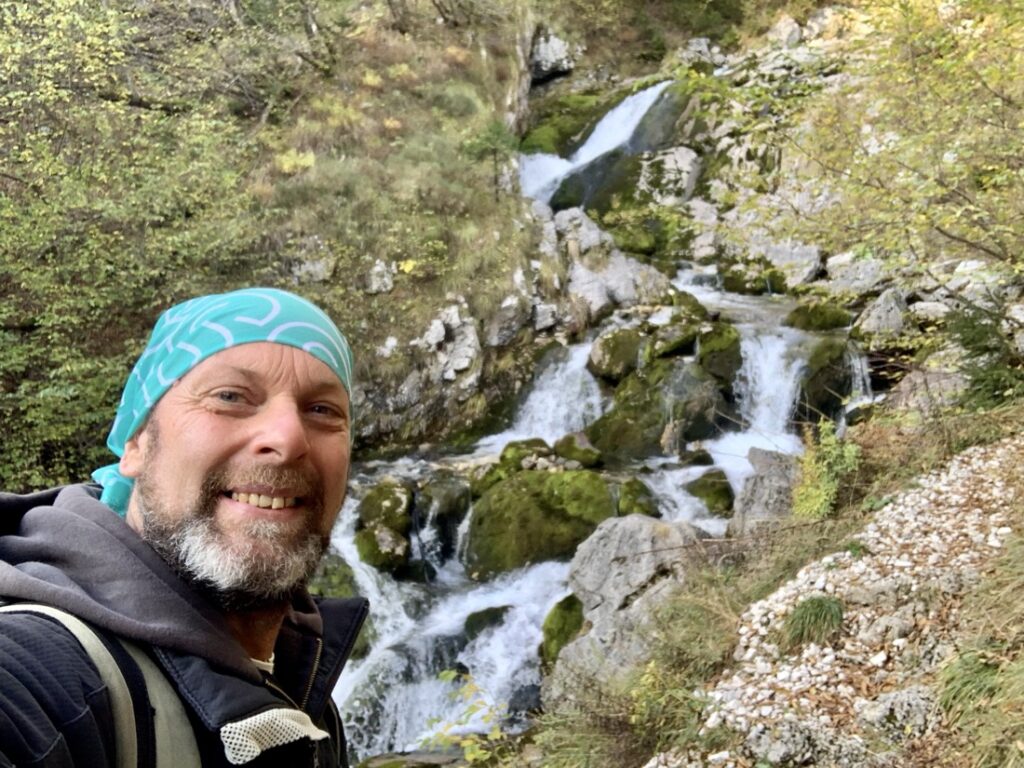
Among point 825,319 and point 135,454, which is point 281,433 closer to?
point 135,454

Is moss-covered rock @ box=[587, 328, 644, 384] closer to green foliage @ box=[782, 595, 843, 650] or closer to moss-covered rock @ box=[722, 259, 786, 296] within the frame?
moss-covered rock @ box=[722, 259, 786, 296]

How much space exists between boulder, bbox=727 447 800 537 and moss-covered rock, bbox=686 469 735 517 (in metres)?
1.17

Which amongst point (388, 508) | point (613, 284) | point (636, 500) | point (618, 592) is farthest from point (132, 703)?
point (613, 284)

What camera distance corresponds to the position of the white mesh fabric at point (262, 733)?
1.01 m

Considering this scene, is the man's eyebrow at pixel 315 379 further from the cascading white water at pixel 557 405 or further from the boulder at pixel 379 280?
the boulder at pixel 379 280

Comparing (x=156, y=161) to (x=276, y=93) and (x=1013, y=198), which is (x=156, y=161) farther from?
(x=1013, y=198)

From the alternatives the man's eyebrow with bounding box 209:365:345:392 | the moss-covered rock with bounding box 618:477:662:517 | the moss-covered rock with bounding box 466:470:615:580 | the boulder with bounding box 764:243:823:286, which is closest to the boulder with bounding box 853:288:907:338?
the boulder with bounding box 764:243:823:286

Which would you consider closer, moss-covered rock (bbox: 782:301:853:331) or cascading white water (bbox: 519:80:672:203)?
moss-covered rock (bbox: 782:301:853:331)

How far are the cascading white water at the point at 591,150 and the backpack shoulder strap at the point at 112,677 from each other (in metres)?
15.6

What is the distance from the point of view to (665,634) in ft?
16.0

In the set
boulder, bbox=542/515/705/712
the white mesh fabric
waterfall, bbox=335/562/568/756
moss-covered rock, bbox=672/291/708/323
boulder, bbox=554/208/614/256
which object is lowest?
waterfall, bbox=335/562/568/756

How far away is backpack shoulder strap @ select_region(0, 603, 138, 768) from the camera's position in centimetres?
90

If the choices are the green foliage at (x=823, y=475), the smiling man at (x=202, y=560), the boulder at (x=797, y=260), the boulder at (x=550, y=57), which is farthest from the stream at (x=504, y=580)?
the boulder at (x=550, y=57)

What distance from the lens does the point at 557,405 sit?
36.9ft
